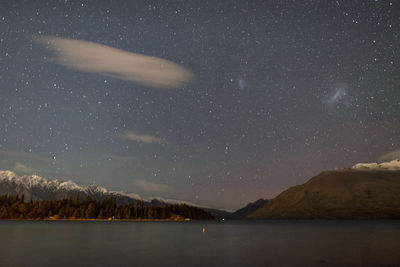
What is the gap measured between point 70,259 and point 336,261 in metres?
37.6

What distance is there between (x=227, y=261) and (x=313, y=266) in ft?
39.3

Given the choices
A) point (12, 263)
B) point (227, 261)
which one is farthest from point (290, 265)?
point (12, 263)

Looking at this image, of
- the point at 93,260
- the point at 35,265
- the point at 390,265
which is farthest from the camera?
the point at 93,260

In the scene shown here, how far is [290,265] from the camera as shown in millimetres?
47781

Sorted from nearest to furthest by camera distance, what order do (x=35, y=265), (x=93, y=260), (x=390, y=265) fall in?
(x=35, y=265), (x=390, y=265), (x=93, y=260)

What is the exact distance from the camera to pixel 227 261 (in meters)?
52.5

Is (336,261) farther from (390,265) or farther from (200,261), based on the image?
(200,261)

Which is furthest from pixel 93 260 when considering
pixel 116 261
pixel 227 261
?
pixel 227 261

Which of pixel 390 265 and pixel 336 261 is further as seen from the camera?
pixel 336 261

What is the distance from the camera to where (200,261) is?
52.2m

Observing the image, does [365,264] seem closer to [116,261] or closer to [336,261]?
[336,261]

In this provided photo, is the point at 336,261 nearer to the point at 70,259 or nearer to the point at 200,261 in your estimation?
the point at 200,261

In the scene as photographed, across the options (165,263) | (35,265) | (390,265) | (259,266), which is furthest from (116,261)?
(390,265)

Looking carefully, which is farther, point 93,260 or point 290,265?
point 93,260
